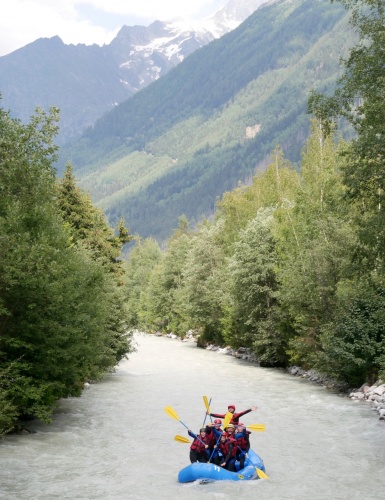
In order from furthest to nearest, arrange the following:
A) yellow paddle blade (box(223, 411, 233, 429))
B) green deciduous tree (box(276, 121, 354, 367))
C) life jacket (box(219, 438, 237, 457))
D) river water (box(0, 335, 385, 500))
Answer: green deciduous tree (box(276, 121, 354, 367)), yellow paddle blade (box(223, 411, 233, 429)), life jacket (box(219, 438, 237, 457)), river water (box(0, 335, 385, 500))

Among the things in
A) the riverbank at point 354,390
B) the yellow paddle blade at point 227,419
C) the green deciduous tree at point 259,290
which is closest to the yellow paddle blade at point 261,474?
the yellow paddle blade at point 227,419

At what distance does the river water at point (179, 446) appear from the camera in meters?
16.6

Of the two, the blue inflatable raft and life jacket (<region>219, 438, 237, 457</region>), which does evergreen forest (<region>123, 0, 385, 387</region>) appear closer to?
life jacket (<region>219, 438, 237, 457</region>)

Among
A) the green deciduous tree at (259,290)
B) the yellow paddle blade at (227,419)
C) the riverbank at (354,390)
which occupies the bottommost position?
the yellow paddle blade at (227,419)

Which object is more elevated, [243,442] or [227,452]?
[243,442]

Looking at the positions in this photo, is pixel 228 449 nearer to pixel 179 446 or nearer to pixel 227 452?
pixel 227 452

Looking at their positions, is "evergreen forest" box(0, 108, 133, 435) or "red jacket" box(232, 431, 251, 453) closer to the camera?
"red jacket" box(232, 431, 251, 453)

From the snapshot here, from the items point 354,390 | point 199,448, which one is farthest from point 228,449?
point 354,390

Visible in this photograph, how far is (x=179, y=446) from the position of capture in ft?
72.0

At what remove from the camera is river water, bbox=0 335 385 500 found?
16594 mm

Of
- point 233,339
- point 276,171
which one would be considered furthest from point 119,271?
point 276,171

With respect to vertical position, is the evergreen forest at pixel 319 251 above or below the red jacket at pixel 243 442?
above

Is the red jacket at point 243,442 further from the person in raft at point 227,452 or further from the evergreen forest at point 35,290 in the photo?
the evergreen forest at point 35,290

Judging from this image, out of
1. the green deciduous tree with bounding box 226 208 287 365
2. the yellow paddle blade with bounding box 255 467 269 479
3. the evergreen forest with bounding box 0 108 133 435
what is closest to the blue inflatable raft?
the yellow paddle blade with bounding box 255 467 269 479
